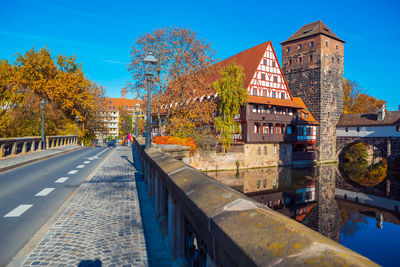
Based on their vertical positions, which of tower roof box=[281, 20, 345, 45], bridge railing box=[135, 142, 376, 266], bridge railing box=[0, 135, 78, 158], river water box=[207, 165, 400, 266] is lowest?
river water box=[207, 165, 400, 266]

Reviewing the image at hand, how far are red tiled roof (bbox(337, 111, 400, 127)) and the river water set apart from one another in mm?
7762

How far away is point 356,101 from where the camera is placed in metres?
56.2

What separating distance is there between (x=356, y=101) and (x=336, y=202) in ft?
131

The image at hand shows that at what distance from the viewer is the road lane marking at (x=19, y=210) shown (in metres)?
5.96

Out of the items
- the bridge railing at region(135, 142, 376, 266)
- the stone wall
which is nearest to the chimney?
the stone wall

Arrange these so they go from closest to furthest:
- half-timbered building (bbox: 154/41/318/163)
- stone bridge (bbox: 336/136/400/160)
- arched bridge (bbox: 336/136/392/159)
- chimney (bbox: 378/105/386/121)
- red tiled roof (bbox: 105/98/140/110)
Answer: half-timbered building (bbox: 154/41/318/163)
stone bridge (bbox: 336/136/400/160)
arched bridge (bbox: 336/136/392/159)
chimney (bbox: 378/105/386/121)
red tiled roof (bbox: 105/98/140/110)

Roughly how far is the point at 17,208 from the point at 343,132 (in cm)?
4696

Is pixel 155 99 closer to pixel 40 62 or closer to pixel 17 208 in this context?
pixel 17 208

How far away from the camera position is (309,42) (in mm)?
44156

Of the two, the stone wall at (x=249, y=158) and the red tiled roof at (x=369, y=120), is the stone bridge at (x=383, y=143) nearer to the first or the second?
the red tiled roof at (x=369, y=120)

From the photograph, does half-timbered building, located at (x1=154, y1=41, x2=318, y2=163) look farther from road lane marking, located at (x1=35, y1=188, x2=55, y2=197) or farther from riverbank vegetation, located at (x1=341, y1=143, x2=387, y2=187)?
road lane marking, located at (x1=35, y1=188, x2=55, y2=197)

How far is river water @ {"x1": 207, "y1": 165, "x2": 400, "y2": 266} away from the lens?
15.5 m

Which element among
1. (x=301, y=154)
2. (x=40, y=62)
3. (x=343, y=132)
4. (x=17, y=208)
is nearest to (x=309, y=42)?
(x=343, y=132)

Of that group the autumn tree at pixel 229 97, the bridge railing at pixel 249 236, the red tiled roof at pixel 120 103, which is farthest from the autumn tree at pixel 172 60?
the red tiled roof at pixel 120 103
